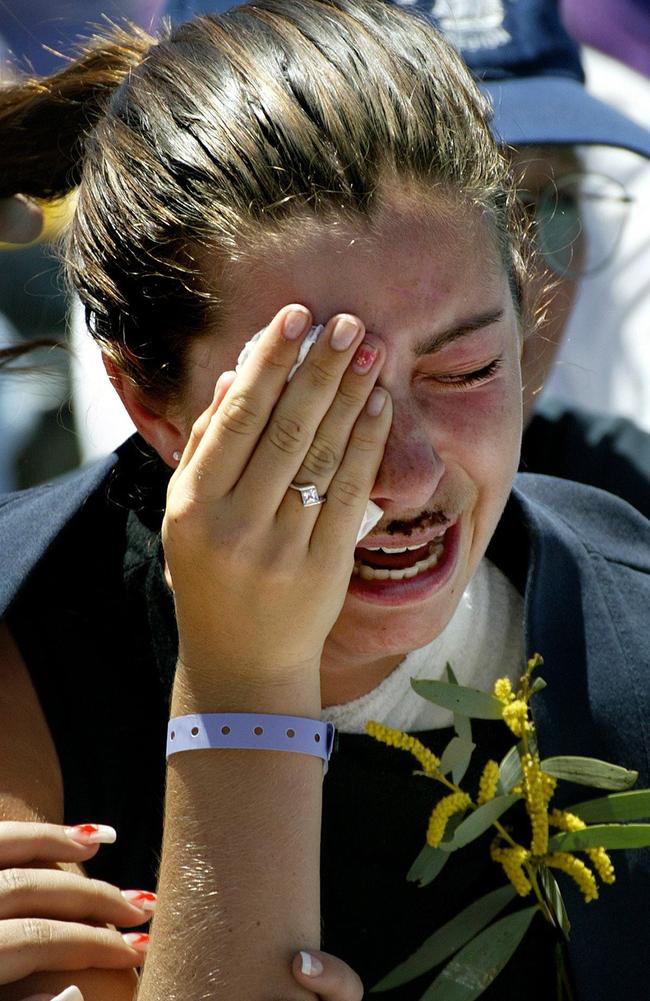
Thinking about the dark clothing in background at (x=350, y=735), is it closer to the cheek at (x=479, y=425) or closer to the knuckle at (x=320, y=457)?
the cheek at (x=479, y=425)

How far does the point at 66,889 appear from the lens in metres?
1.36

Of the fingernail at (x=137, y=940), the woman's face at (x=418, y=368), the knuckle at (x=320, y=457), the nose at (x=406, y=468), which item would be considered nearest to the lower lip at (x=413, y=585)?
the woman's face at (x=418, y=368)

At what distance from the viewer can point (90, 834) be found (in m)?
1.44

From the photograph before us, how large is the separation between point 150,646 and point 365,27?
836mm


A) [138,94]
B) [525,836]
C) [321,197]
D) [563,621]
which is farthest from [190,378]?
[525,836]

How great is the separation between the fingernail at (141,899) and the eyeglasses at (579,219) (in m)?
1.37

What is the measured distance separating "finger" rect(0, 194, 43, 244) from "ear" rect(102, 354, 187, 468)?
16.5 inches

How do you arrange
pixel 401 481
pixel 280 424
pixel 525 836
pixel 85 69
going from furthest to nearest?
pixel 85 69 < pixel 525 836 < pixel 401 481 < pixel 280 424

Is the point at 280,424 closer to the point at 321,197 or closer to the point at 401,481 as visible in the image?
the point at 401,481

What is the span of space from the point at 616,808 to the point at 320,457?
57 centimetres

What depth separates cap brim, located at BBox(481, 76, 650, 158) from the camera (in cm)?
251

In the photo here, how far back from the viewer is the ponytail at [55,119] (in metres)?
1.77

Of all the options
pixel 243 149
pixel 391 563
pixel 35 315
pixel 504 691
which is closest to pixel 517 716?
pixel 504 691

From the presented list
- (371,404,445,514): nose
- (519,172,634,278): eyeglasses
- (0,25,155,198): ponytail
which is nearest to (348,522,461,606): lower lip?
(371,404,445,514): nose
